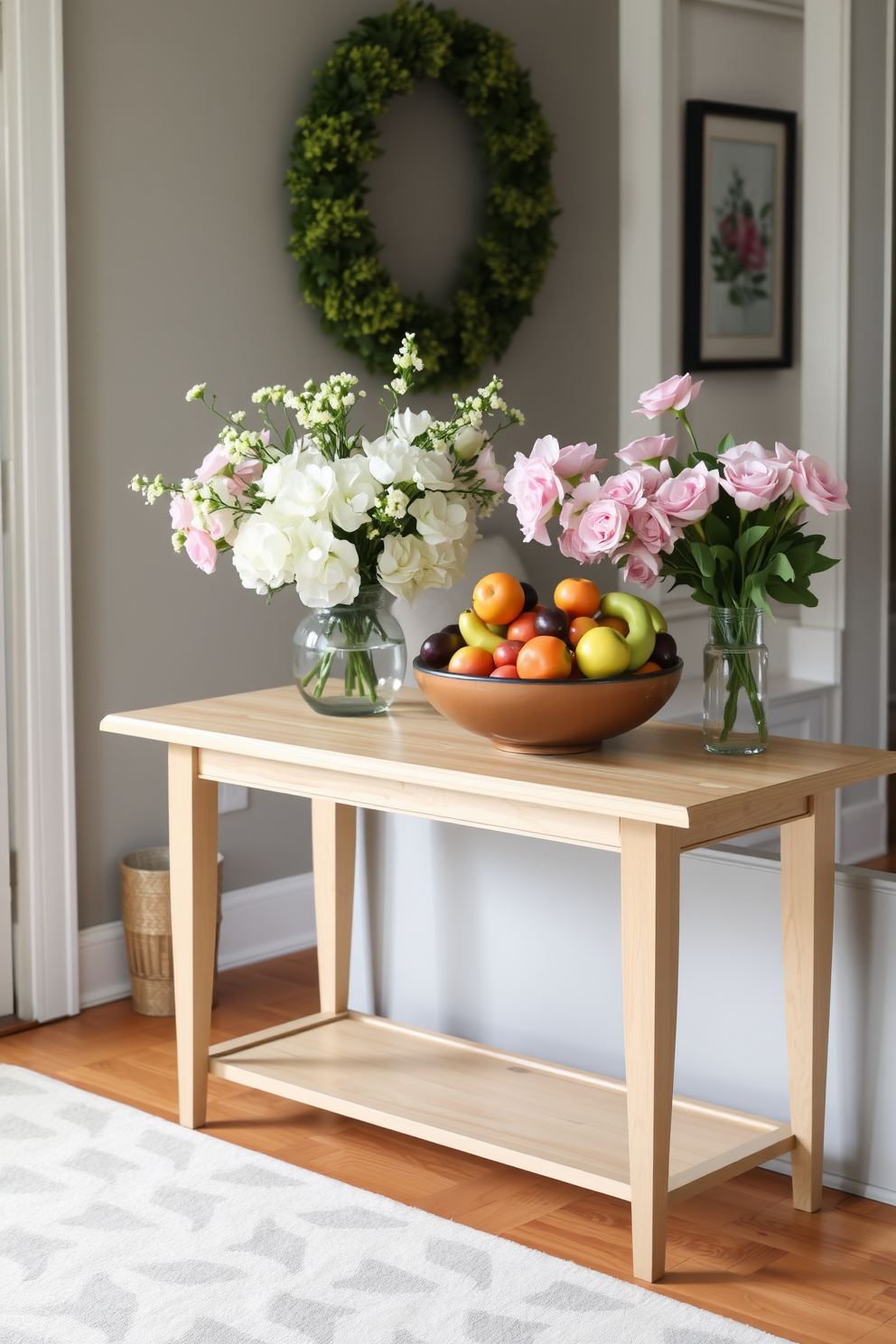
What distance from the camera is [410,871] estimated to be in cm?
283

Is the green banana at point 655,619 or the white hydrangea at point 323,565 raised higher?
the white hydrangea at point 323,565

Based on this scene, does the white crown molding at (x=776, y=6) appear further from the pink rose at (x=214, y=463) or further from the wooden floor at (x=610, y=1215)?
the wooden floor at (x=610, y=1215)

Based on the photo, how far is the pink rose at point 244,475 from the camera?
2.44m

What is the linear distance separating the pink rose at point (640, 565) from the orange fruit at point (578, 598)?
0.18 ft

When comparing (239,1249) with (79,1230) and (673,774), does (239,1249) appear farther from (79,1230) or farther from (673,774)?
(673,774)

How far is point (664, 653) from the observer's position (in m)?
2.18

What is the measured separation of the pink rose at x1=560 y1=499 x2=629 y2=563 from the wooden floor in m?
1.00

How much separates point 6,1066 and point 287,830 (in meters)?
0.97

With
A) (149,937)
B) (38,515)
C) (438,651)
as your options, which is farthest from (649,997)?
(38,515)

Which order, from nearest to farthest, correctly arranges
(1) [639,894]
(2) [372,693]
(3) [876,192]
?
(1) [639,894]
(2) [372,693]
(3) [876,192]

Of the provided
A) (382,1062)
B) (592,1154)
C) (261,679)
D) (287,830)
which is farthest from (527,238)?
(592,1154)

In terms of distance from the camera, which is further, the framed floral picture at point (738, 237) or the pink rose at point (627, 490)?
the framed floral picture at point (738, 237)

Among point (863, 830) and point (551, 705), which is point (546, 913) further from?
point (863, 830)

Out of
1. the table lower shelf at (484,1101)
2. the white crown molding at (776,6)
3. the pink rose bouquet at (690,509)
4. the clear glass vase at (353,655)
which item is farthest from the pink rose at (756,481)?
the white crown molding at (776,6)
